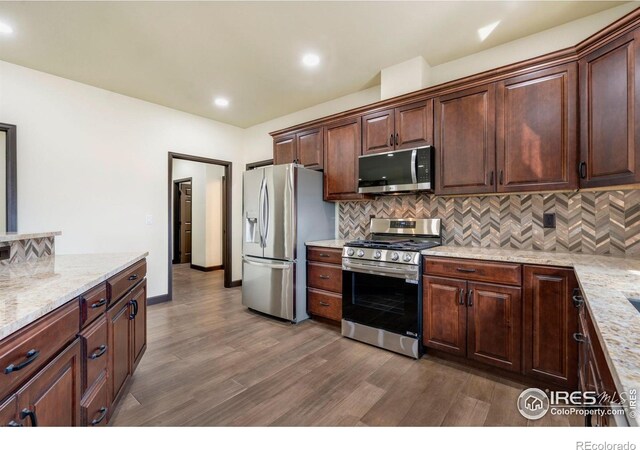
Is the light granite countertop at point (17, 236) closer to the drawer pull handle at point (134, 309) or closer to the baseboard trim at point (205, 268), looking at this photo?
the drawer pull handle at point (134, 309)

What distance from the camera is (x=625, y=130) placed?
1.75 m

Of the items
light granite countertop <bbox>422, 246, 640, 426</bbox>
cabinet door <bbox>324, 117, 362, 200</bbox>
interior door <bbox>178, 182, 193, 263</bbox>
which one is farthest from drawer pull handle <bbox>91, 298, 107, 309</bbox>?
interior door <bbox>178, 182, 193, 263</bbox>

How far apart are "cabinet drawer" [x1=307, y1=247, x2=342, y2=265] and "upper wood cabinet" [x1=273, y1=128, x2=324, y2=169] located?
3.36 ft

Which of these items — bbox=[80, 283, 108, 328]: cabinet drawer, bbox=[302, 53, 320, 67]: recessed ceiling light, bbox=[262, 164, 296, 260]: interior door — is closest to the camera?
bbox=[80, 283, 108, 328]: cabinet drawer

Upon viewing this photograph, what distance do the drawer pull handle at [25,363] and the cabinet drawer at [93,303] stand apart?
0.34m

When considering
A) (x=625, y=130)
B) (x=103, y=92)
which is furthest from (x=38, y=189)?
(x=625, y=130)

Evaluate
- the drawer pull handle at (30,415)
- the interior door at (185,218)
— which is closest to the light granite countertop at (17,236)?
the drawer pull handle at (30,415)

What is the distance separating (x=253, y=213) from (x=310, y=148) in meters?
1.06

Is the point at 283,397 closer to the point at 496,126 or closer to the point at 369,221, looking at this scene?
the point at 369,221

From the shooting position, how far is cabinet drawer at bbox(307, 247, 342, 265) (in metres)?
3.09

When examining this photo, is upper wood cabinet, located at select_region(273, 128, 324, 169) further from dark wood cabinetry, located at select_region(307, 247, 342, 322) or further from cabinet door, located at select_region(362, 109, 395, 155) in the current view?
dark wood cabinetry, located at select_region(307, 247, 342, 322)

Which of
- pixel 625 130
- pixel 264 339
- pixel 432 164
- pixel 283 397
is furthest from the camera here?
pixel 264 339

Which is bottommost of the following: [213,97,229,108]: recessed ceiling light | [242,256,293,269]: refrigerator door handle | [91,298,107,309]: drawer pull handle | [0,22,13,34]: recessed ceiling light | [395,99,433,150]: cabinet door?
[242,256,293,269]: refrigerator door handle

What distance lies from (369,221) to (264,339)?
5.64 feet
